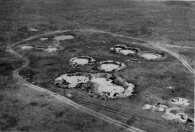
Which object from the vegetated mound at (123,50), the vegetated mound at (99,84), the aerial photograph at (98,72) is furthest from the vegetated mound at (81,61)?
the vegetated mound at (123,50)

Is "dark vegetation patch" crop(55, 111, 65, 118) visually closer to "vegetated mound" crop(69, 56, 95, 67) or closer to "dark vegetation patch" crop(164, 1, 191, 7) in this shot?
"vegetated mound" crop(69, 56, 95, 67)

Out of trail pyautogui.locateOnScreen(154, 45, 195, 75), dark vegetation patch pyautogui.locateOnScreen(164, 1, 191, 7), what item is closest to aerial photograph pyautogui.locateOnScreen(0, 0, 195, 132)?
trail pyautogui.locateOnScreen(154, 45, 195, 75)

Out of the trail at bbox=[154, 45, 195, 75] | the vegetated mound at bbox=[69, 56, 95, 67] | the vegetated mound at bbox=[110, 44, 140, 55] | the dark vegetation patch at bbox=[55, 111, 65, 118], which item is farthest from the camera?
the vegetated mound at bbox=[110, 44, 140, 55]

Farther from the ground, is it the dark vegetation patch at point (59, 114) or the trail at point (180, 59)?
the trail at point (180, 59)

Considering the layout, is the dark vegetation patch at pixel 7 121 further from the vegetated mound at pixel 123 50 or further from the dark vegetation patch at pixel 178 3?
the dark vegetation patch at pixel 178 3

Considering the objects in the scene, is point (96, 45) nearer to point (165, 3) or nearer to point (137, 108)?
point (137, 108)

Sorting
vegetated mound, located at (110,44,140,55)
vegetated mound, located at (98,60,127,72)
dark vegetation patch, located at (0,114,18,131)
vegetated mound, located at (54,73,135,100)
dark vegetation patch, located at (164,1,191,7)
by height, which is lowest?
dark vegetation patch, located at (0,114,18,131)
